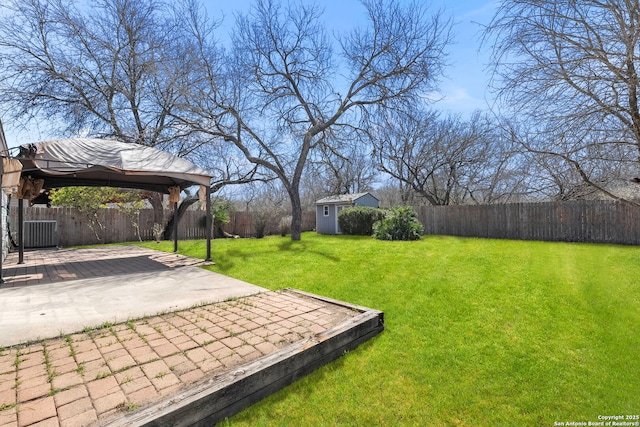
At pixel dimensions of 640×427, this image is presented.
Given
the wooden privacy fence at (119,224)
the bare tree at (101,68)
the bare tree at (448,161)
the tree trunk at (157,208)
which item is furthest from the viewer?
the bare tree at (448,161)

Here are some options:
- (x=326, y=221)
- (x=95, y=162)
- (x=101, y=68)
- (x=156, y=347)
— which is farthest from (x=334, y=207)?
(x=156, y=347)

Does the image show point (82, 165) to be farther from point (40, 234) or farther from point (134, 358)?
point (40, 234)

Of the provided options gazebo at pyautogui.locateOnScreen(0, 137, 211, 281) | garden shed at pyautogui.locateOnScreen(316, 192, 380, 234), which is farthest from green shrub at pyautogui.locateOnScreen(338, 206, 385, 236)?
gazebo at pyautogui.locateOnScreen(0, 137, 211, 281)

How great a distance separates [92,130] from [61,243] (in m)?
4.73

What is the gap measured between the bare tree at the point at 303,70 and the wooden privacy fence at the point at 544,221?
20.4 ft

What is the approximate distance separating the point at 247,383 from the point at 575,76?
11.0 ft

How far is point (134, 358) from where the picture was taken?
2.47 m

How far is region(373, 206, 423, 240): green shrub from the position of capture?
11898mm

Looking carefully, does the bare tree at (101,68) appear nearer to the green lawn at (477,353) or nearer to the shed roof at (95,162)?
the shed roof at (95,162)

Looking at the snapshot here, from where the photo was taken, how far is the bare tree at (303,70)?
10.4m

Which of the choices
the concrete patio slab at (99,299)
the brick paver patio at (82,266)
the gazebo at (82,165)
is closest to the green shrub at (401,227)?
the gazebo at (82,165)

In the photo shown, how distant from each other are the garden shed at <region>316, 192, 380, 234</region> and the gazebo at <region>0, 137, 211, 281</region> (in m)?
9.89

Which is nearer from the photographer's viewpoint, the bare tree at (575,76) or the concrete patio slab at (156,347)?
the concrete patio slab at (156,347)

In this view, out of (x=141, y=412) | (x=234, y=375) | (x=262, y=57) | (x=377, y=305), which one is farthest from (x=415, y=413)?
(x=262, y=57)
